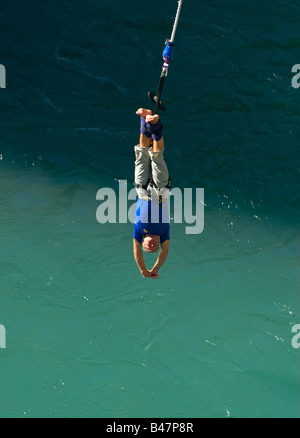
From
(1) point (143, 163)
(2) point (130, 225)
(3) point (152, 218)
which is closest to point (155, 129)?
(1) point (143, 163)

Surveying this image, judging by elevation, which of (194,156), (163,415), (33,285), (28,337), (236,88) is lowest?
(163,415)

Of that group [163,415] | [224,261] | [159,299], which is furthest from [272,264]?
[163,415]

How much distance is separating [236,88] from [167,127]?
1.63 m

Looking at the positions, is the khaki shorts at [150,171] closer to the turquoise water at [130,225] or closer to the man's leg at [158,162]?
the man's leg at [158,162]

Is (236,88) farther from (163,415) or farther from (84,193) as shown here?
(163,415)

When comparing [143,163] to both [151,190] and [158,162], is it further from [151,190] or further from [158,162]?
[151,190]

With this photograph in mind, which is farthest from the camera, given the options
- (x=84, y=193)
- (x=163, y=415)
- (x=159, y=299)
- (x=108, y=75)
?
(x=108, y=75)

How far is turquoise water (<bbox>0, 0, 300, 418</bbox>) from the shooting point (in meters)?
10.8

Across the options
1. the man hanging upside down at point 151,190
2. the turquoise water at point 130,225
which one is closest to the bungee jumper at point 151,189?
the man hanging upside down at point 151,190

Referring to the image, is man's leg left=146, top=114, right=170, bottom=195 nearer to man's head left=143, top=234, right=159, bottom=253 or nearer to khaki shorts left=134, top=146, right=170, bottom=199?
khaki shorts left=134, top=146, right=170, bottom=199

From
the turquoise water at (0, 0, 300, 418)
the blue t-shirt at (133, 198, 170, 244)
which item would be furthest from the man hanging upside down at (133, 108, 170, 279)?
the turquoise water at (0, 0, 300, 418)

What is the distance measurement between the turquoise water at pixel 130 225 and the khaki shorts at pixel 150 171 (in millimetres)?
3923

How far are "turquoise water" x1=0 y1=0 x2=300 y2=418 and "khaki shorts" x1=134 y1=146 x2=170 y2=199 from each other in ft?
12.9

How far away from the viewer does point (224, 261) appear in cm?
1212
